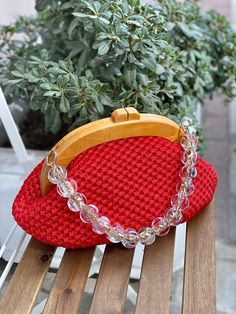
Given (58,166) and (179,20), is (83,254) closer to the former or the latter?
(58,166)

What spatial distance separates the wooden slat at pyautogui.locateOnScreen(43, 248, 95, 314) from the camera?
917mm

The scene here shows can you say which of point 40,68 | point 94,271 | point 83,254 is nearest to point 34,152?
point 40,68

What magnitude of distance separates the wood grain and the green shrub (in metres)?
0.27

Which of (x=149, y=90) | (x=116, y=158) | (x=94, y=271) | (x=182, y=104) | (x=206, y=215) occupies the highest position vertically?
(x=116, y=158)

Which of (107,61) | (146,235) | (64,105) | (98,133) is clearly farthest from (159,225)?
(107,61)

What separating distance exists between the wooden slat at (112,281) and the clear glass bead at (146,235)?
0.14ft

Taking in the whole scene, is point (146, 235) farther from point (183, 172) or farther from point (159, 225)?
point (183, 172)

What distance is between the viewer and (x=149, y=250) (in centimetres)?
103

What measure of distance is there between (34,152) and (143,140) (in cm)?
76

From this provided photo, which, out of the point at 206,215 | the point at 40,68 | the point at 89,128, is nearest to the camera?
the point at 89,128

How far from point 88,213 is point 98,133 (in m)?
0.17

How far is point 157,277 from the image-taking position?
970 millimetres

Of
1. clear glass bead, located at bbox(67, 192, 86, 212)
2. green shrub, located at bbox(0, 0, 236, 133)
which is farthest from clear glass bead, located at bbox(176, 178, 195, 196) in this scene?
green shrub, located at bbox(0, 0, 236, 133)

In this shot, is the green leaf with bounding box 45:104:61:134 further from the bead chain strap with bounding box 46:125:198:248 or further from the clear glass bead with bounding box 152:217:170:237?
the clear glass bead with bounding box 152:217:170:237
